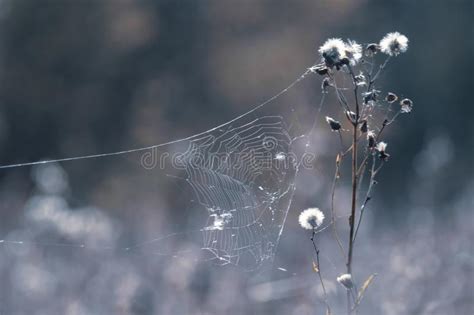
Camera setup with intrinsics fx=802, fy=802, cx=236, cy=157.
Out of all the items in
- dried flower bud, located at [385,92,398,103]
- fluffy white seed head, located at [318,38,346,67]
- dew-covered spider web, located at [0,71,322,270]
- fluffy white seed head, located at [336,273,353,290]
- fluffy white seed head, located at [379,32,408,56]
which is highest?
fluffy white seed head, located at [379,32,408,56]

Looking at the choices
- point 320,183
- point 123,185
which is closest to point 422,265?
point 320,183

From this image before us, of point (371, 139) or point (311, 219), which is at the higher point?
point (371, 139)

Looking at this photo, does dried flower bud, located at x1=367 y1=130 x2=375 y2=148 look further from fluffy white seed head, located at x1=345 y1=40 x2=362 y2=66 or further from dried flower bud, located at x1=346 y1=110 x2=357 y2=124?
fluffy white seed head, located at x1=345 y1=40 x2=362 y2=66

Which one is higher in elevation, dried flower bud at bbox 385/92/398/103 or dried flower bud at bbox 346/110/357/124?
dried flower bud at bbox 385/92/398/103

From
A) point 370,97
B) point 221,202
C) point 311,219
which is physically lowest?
point 311,219

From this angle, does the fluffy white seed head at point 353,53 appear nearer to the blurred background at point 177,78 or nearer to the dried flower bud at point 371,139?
the dried flower bud at point 371,139

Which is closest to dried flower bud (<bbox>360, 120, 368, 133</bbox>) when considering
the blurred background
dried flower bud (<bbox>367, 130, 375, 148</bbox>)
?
dried flower bud (<bbox>367, 130, 375, 148</bbox>)

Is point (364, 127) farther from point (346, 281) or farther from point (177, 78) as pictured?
point (177, 78)

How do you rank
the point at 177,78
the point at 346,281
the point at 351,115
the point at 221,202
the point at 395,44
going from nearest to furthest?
1. the point at 346,281
2. the point at 351,115
3. the point at 395,44
4. the point at 221,202
5. the point at 177,78

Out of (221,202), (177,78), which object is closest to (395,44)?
(221,202)
